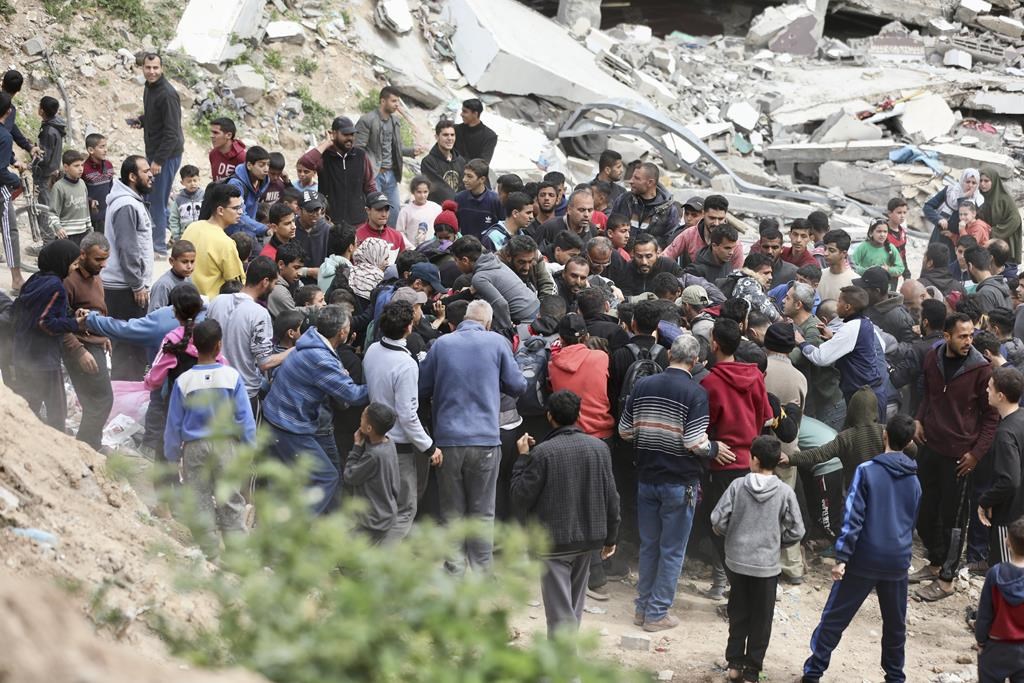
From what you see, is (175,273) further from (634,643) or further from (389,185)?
(389,185)

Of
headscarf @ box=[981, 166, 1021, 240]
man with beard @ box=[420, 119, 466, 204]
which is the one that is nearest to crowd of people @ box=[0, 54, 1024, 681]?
man with beard @ box=[420, 119, 466, 204]

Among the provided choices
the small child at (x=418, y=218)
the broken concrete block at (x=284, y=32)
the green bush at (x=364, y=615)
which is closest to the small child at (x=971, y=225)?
the small child at (x=418, y=218)

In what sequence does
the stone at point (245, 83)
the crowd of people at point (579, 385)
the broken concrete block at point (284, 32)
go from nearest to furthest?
the crowd of people at point (579, 385)
the stone at point (245, 83)
the broken concrete block at point (284, 32)

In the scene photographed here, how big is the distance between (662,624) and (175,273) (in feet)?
11.8

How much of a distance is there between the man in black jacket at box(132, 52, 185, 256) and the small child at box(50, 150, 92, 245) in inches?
38.0

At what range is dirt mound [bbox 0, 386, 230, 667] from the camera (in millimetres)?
4645

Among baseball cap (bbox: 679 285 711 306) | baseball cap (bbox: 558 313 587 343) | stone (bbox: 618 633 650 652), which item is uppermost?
baseball cap (bbox: 558 313 587 343)

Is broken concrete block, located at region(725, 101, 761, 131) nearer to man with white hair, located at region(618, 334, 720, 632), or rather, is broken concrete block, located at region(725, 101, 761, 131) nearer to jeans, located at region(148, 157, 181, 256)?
jeans, located at region(148, 157, 181, 256)

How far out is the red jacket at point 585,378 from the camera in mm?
6910

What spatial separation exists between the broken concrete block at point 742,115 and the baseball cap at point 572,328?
1263cm

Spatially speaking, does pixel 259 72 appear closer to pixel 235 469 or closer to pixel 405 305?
pixel 405 305

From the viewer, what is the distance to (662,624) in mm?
6957

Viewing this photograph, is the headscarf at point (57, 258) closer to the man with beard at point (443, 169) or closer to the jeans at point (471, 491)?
the jeans at point (471, 491)

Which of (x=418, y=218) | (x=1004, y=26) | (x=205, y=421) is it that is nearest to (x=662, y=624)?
(x=205, y=421)
